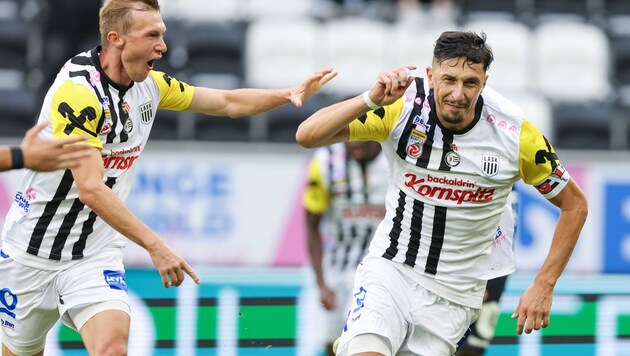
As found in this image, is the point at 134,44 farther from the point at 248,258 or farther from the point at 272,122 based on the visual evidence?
the point at 272,122

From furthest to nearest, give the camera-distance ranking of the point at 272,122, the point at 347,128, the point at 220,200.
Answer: the point at 272,122, the point at 220,200, the point at 347,128

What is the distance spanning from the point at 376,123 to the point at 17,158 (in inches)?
64.1

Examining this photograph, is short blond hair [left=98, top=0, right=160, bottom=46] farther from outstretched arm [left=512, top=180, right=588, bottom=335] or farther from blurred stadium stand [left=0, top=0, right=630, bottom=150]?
blurred stadium stand [left=0, top=0, right=630, bottom=150]

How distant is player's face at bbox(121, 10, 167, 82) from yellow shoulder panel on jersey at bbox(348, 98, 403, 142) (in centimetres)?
97

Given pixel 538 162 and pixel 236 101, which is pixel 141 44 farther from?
pixel 538 162

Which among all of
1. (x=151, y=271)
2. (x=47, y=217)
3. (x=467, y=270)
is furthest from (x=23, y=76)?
(x=467, y=270)

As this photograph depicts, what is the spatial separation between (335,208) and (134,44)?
2504mm

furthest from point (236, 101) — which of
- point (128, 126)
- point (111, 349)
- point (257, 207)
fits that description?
point (257, 207)

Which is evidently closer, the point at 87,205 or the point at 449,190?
the point at 87,205

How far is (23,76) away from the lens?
10.9 metres

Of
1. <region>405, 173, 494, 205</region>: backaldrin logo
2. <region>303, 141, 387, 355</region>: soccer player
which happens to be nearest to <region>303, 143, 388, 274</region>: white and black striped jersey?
<region>303, 141, 387, 355</region>: soccer player

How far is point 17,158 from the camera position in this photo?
4395mm

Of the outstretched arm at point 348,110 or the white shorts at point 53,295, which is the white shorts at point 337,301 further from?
the outstretched arm at point 348,110

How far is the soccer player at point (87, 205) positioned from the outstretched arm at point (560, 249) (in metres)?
1.29
